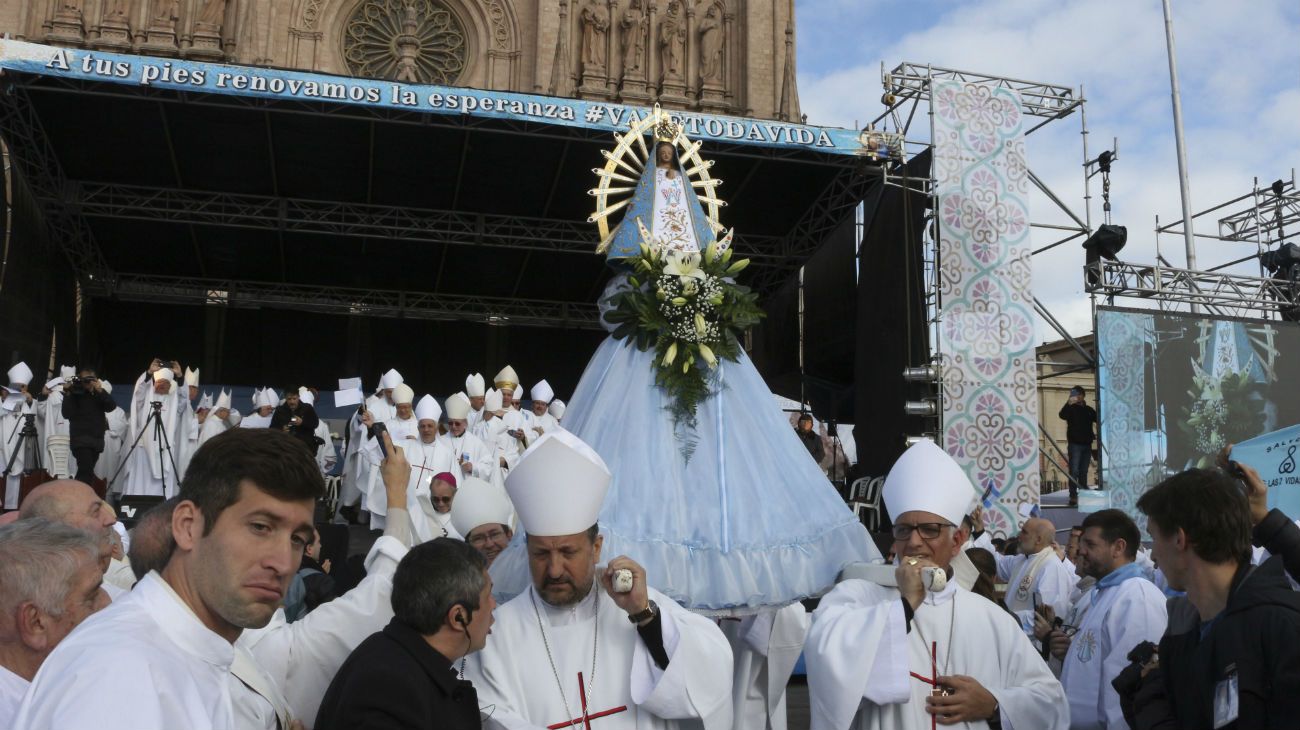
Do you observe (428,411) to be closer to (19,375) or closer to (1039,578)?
(19,375)

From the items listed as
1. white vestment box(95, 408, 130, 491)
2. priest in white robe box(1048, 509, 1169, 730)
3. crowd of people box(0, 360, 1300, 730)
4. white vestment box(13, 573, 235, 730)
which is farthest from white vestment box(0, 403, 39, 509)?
white vestment box(13, 573, 235, 730)

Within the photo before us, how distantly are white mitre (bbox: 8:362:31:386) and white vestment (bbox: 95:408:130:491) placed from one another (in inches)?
44.0

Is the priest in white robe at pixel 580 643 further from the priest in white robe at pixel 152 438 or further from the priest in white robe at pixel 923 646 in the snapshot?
the priest in white robe at pixel 152 438

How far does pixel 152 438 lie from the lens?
47.5ft

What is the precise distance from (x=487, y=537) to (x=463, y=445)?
7422 millimetres

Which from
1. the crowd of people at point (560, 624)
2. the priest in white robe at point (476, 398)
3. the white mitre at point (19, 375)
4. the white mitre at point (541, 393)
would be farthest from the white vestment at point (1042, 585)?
the white mitre at point (19, 375)

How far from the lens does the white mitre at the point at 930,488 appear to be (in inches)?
143

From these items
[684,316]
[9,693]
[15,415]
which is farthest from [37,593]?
[15,415]

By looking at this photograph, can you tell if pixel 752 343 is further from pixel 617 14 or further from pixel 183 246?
pixel 183 246

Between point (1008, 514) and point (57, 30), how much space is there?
19270mm

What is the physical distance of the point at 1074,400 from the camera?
47.6ft

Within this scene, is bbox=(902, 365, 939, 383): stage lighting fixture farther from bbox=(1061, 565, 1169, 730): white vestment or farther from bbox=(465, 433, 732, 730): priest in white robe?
bbox=(465, 433, 732, 730): priest in white robe

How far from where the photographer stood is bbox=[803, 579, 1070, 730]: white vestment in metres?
3.29

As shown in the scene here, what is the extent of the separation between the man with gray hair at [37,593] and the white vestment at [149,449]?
40.8 feet
